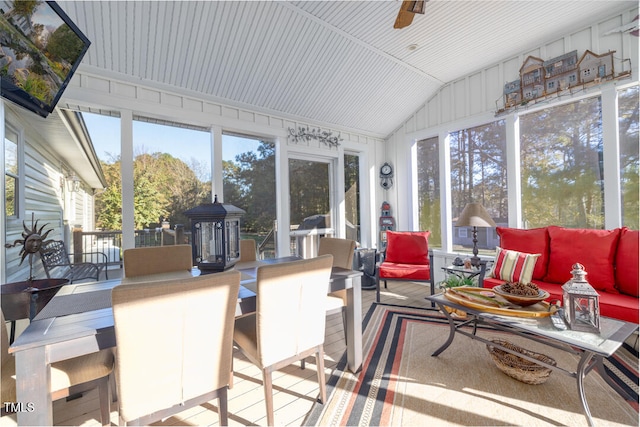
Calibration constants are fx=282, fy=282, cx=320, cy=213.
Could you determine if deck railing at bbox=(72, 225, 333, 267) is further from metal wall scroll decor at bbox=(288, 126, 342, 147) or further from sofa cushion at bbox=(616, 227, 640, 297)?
sofa cushion at bbox=(616, 227, 640, 297)

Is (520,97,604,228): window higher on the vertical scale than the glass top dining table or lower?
higher

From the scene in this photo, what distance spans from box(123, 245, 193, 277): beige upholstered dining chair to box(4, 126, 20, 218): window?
1353 millimetres

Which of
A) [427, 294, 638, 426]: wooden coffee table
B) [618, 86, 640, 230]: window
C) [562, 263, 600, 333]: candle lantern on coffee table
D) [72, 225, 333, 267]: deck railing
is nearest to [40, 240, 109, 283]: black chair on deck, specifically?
[72, 225, 333, 267]: deck railing

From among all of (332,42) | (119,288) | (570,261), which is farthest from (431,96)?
(119,288)

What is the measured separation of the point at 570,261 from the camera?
2.79 metres

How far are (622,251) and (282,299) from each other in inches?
121

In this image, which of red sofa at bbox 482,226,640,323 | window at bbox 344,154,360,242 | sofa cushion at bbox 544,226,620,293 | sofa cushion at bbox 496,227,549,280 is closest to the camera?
red sofa at bbox 482,226,640,323

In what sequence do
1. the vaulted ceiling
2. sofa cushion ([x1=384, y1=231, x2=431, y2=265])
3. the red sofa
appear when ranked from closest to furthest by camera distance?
the red sofa
the vaulted ceiling
sofa cushion ([x1=384, y1=231, x2=431, y2=265])

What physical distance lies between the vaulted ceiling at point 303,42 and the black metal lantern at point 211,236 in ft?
6.61

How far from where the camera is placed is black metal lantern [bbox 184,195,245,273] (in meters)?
1.92

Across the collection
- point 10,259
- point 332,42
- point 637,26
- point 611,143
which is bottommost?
point 10,259

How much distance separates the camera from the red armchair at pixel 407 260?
3678 millimetres

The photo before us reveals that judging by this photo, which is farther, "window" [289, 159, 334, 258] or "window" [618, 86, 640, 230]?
"window" [289, 159, 334, 258]

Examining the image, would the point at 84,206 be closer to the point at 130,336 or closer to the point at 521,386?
the point at 130,336
